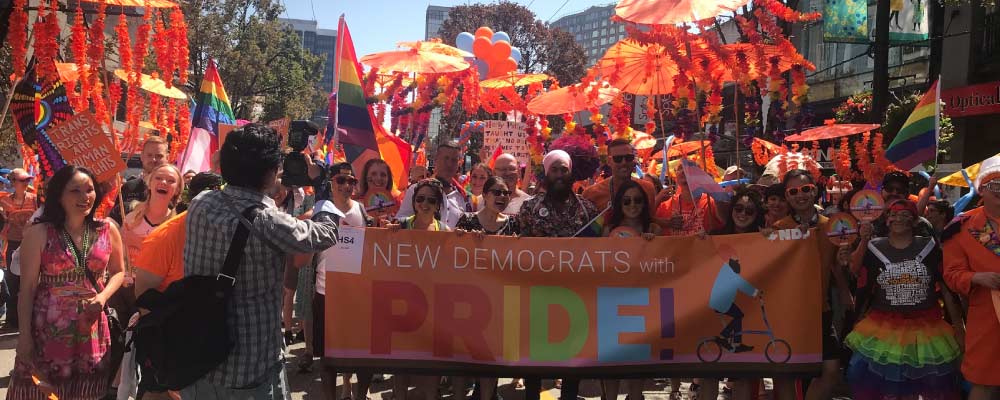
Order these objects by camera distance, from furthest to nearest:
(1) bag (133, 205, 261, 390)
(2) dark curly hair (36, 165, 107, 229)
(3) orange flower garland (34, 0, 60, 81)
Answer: (3) orange flower garland (34, 0, 60, 81) → (2) dark curly hair (36, 165, 107, 229) → (1) bag (133, 205, 261, 390)

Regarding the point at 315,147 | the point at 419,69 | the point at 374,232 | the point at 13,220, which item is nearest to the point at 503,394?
the point at 374,232

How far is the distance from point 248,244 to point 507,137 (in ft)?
25.2

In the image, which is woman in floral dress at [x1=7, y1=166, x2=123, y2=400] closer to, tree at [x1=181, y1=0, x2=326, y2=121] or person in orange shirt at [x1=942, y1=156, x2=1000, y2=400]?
person in orange shirt at [x1=942, y1=156, x2=1000, y2=400]

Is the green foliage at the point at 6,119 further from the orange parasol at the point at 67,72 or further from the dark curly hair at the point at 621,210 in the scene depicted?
the dark curly hair at the point at 621,210

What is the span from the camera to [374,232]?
4723 millimetres

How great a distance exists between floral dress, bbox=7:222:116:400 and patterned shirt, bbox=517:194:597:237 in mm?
2506

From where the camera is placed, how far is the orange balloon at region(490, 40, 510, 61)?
1767 centimetres

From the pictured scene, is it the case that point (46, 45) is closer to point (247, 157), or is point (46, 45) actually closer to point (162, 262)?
point (162, 262)

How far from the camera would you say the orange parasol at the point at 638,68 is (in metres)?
8.36

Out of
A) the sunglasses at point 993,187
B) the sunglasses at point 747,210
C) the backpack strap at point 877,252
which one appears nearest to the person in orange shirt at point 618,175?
the sunglasses at point 747,210

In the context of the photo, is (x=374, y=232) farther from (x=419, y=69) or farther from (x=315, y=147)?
(x=315, y=147)

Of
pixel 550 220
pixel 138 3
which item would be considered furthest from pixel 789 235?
pixel 138 3

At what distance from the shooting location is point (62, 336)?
3.96m

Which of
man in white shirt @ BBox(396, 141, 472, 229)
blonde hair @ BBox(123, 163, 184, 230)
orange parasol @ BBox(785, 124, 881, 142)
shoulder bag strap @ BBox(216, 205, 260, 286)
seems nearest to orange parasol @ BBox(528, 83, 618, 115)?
orange parasol @ BBox(785, 124, 881, 142)
